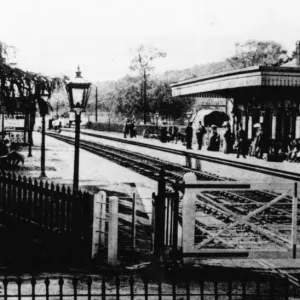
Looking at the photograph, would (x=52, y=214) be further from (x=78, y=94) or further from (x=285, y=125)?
(x=285, y=125)

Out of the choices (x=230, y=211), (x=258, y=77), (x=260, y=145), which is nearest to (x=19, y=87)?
(x=230, y=211)

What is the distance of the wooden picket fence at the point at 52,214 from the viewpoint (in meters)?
8.02

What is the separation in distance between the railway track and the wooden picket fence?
1.26m

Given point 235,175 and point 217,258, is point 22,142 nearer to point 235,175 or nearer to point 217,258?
point 235,175

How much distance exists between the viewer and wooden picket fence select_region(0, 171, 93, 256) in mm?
8023

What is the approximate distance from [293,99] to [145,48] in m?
25.5

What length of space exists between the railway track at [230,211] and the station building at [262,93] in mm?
4657

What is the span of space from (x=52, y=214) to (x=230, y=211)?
2.57 m

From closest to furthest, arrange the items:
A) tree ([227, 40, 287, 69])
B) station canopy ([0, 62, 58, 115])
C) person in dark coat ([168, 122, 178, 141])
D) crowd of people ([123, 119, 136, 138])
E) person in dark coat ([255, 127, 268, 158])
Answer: station canopy ([0, 62, 58, 115]) → person in dark coat ([255, 127, 268, 158]) → person in dark coat ([168, 122, 178, 141]) → crowd of people ([123, 119, 136, 138]) → tree ([227, 40, 287, 69])

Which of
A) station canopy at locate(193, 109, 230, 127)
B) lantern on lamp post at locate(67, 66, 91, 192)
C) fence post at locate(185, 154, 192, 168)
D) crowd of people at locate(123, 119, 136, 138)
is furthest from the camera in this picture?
crowd of people at locate(123, 119, 136, 138)

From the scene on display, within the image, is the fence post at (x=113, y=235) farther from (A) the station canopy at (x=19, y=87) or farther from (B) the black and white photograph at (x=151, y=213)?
(A) the station canopy at (x=19, y=87)

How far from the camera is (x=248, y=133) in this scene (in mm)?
34625

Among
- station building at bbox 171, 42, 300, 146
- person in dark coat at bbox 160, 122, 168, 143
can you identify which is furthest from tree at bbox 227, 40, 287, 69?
station building at bbox 171, 42, 300, 146

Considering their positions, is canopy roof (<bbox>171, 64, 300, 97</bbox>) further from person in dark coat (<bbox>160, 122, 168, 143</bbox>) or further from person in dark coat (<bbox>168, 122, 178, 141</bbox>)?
person in dark coat (<bbox>168, 122, 178, 141</bbox>)
